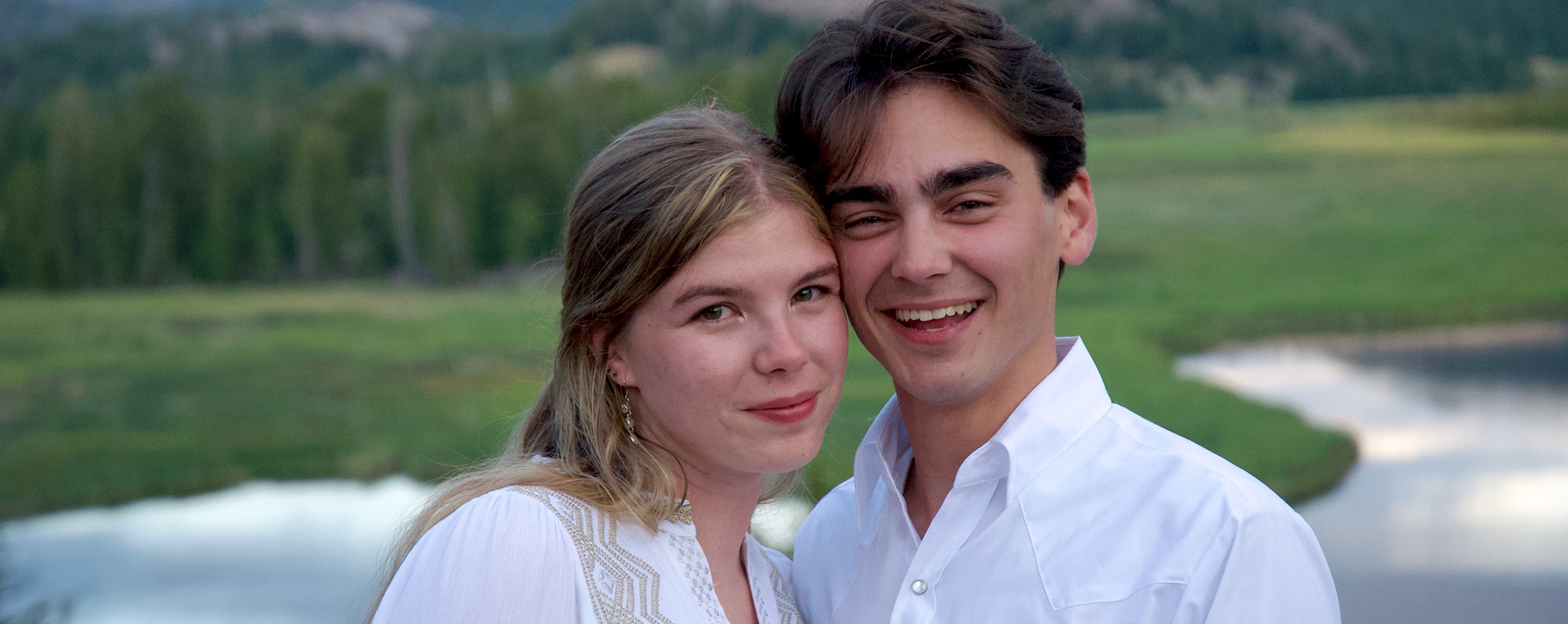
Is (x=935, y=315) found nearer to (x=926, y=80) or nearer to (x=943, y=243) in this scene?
(x=943, y=243)

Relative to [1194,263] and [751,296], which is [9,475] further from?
[1194,263]

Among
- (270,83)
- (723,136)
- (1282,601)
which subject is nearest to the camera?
(1282,601)

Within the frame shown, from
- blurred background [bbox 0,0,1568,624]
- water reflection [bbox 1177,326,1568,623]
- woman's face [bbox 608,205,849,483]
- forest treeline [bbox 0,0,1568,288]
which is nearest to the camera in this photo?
woman's face [bbox 608,205,849,483]

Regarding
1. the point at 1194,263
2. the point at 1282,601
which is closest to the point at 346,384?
the point at 1194,263

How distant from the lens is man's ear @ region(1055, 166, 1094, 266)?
1993 mm

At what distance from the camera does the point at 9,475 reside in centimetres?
596

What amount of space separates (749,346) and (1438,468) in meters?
5.10

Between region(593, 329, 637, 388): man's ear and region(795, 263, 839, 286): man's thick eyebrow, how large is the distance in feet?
1.00

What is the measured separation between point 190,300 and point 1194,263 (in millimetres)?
5686

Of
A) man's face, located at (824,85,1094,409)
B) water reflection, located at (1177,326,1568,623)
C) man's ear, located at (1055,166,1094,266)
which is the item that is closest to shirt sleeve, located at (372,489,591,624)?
man's face, located at (824,85,1094,409)

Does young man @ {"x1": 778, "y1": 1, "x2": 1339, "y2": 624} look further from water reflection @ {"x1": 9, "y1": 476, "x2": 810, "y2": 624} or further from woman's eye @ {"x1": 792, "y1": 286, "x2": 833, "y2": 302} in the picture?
water reflection @ {"x1": 9, "y1": 476, "x2": 810, "y2": 624}

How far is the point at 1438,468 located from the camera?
18.5ft

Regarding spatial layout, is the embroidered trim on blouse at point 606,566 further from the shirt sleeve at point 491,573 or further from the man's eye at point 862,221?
the man's eye at point 862,221

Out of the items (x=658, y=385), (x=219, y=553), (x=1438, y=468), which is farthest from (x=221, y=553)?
(x=1438, y=468)
